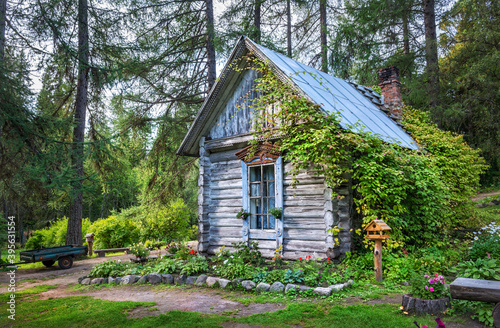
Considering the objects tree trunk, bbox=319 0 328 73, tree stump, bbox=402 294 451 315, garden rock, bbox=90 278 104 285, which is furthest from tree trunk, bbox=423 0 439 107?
garden rock, bbox=90 278 104 285

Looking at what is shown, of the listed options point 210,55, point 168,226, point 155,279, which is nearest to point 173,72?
point 210,55

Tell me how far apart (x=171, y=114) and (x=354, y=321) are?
502 inches

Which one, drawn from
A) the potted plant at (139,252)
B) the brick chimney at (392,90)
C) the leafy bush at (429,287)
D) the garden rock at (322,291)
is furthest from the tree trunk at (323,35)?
the leafy bush at (429,287)

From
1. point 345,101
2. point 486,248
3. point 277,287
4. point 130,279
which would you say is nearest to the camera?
point 277,287

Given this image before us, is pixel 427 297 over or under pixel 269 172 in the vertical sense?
under

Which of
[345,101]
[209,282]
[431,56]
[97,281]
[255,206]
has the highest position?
[431,56]

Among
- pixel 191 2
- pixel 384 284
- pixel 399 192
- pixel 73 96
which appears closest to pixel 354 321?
pixel 384 284

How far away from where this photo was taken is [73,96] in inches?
664

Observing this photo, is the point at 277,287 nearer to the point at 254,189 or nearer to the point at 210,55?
the point at 254,189

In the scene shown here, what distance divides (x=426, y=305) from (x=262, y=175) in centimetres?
533

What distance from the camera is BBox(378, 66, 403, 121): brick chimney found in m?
12.7

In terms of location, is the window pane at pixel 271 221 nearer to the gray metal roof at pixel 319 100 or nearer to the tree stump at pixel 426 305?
the gray metal roof at pixel 319 100

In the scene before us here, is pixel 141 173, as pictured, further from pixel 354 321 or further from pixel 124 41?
pixel 354 321

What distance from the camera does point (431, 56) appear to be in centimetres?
1702
